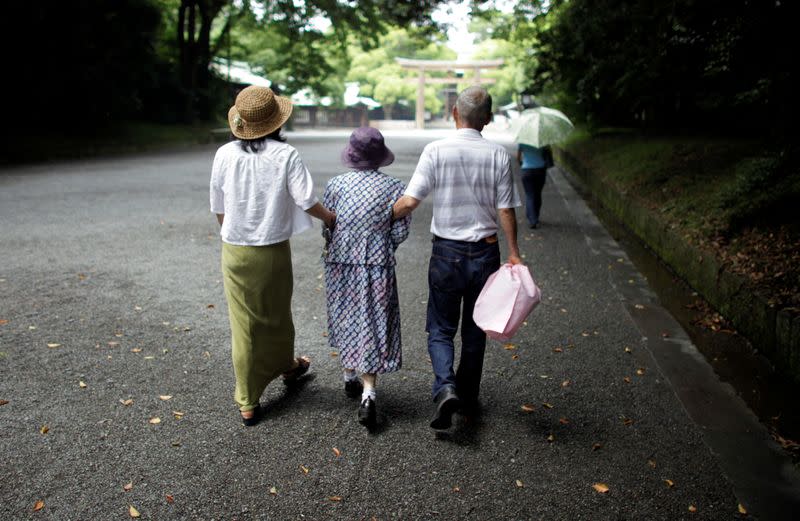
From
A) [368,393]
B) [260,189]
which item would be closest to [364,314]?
[368,393]

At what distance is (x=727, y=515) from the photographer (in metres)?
2.86

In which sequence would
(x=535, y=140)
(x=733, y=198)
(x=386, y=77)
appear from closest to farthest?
1. (x=733, y=198)
2. (x=535, y=140)
3. (x=386, y=77)

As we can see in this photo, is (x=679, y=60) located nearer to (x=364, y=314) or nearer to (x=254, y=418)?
(x=364, y=314)

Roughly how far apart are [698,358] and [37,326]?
4.83 m

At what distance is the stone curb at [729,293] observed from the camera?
435 centimetres

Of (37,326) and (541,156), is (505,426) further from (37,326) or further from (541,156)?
(541,156)

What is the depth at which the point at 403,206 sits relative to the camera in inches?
134

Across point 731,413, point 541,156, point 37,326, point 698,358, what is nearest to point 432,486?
point 731,413

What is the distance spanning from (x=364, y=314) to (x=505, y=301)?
757 mm

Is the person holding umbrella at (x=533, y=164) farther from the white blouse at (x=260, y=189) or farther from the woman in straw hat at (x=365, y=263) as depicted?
the white blouse at (x=260, y=189)

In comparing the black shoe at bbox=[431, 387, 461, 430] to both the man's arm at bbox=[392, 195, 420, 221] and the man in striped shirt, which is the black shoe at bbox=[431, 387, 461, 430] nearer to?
the man in striped shirt

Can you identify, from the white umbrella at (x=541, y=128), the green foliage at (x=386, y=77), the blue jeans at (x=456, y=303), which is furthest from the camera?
the green foliage at (x=386, y=77)

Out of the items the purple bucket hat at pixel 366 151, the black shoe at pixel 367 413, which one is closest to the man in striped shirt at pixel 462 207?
the purple bucket hat at pixel 366 151

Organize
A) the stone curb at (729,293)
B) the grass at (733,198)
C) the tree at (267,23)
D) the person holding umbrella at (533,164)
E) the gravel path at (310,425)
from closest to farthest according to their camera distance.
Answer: the gravel path at (310,425) → the stone curb at (729,293) → the grass at (733,198) → the person holding umbrella at (533,164) → the tree at (267,23)
